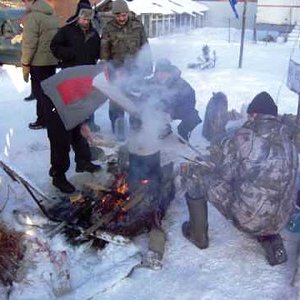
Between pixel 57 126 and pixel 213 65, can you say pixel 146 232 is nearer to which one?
pixel 57 126

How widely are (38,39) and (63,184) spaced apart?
2498mm

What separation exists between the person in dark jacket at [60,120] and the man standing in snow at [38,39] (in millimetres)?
631

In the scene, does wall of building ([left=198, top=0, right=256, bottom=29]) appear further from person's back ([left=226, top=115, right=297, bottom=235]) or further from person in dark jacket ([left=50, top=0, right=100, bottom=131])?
person's back ([left=226, top=115, right=297, bottom=235])

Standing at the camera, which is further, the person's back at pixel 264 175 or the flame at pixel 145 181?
the flame at pixel 145 181

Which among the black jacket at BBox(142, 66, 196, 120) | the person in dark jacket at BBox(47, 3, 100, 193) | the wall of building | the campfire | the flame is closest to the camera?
the campfire

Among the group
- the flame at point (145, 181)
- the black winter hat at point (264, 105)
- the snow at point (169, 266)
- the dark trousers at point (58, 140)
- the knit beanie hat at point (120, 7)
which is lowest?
the snow at point (169, 266)

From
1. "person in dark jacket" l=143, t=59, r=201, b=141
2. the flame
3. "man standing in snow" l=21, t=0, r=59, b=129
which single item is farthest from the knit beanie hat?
the flame

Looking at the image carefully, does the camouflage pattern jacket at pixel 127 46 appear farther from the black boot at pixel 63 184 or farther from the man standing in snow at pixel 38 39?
the black boot at pixel 63 184

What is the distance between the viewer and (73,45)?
544 cm

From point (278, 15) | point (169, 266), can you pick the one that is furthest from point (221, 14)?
point (169, 266)

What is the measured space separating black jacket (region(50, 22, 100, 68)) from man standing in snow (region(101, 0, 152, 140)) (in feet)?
0.68

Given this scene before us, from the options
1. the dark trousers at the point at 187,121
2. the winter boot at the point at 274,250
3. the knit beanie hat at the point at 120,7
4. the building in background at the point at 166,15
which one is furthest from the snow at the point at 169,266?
the building in background at the point at 166,15

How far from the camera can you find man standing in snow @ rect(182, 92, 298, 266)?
3.38 meters

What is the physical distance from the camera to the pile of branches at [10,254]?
10.7ft
